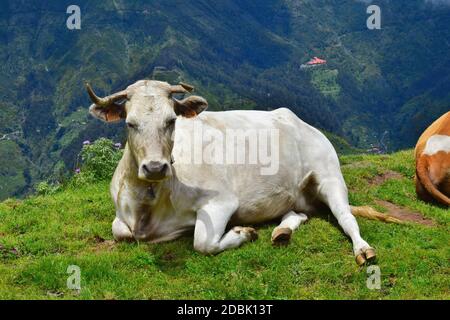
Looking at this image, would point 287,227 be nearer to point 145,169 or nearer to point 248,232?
point 248,232

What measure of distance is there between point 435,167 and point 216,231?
5253 mm

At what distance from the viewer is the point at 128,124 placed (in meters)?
8.27

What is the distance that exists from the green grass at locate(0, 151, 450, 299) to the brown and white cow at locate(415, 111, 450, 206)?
71cm

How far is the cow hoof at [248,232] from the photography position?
9211 millimetres

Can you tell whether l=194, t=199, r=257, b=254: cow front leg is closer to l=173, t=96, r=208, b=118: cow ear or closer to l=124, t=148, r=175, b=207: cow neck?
l=124, t=148, r=175, b=207: cow neck

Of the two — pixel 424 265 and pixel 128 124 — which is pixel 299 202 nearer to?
pixel 424 265

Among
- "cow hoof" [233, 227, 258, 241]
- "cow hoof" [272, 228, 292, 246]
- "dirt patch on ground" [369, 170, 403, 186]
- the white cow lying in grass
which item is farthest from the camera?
"dirt patch on ground" [369, 170, 403, 186]

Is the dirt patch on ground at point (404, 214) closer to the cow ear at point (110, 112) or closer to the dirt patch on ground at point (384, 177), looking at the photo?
the dirt patch on ground at point (384, 177)

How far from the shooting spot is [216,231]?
891 cm

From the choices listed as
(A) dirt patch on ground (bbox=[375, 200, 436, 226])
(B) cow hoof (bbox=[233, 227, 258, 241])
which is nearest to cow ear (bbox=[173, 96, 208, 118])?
(B) cow hoof (bbox=[233, 227, 258, 241])

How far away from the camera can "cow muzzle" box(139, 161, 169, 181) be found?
7695 mm

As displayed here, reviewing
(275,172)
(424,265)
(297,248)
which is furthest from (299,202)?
(424,265)

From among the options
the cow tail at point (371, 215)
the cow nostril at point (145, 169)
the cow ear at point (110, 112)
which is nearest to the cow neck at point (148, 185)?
the cow ear at point (110, 112)
